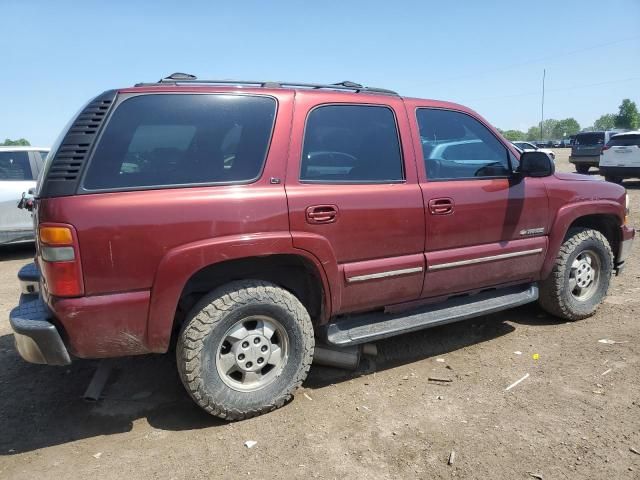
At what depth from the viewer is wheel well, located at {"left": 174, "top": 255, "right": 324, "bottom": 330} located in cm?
302

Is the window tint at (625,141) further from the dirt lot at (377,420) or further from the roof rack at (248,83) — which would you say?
the roof rack at (248,83)

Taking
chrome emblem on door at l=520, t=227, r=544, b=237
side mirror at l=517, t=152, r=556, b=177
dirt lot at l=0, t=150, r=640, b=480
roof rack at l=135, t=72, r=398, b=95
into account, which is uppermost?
roof rack at l=135, t=72, r=398, b=95

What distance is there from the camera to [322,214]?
310 cm

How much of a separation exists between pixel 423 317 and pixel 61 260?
238cm

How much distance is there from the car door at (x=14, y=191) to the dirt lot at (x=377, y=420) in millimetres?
4064

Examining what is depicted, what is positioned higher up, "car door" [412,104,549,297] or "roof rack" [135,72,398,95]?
"roof rack" [135,72,398,95]

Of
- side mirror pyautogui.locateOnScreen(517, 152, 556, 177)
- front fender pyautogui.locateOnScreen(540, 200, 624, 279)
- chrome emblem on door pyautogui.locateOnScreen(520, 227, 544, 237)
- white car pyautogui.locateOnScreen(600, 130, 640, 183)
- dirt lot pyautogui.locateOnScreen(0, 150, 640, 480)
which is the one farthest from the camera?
white car pyautogui.locateOnScreen(600, 130, 640, 183)

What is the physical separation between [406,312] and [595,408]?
131 cm

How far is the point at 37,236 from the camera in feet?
8.89

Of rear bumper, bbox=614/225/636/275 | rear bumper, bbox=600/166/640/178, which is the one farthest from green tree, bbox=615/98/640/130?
rear bumper, bbox=614/225/636/275

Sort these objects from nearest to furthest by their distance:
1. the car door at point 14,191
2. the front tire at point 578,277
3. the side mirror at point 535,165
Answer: the side mirror at point 535,165, the front tire at point 578,277, the car door at point 14,191

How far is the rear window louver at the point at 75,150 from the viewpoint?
260cm

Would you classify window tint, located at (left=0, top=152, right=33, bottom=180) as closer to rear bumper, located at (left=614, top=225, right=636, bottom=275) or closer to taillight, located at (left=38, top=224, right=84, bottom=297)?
taillight, located at (left=38, top=224, right=84, bottom=297)

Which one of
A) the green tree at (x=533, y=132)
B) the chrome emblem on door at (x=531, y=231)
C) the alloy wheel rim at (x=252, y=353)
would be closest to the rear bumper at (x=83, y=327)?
the alloy wheel rim at (x=252, y=353)
